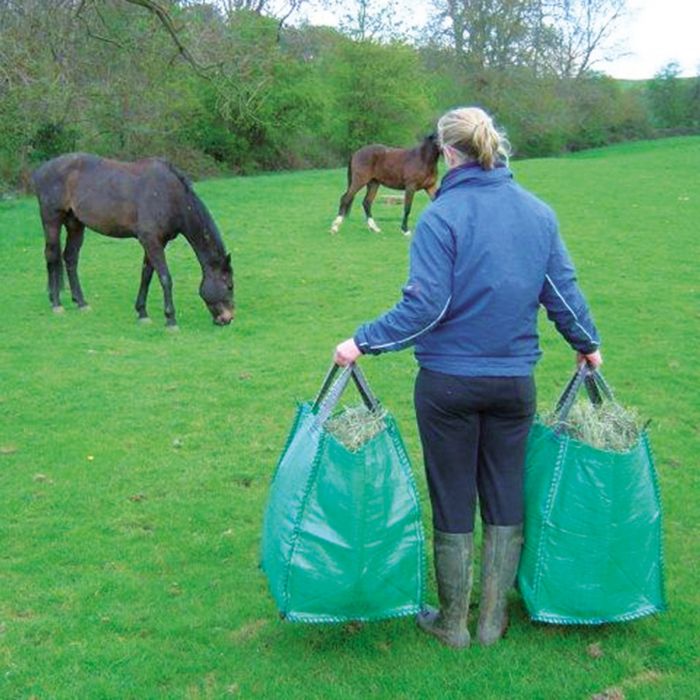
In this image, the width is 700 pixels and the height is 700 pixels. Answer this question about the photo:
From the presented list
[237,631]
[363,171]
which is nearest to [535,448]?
[237,631]

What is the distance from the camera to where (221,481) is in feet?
20.0

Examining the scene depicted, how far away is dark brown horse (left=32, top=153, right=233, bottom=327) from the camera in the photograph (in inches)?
424

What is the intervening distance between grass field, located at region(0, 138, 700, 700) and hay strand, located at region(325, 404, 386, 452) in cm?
100

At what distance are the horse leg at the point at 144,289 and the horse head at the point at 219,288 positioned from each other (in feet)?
2.46

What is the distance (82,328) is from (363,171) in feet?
28.5

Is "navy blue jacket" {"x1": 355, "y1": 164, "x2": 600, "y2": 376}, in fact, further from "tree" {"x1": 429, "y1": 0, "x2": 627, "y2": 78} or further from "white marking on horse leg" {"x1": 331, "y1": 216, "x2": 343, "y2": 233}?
"tree" {"x1": 429, "y1": 0, "x2": 627, "y2": 78}

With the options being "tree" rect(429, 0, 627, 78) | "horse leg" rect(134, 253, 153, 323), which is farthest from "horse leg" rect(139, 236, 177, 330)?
"tree" rect(429, 0, 627, 78)

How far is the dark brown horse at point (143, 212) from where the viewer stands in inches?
Answer: 424

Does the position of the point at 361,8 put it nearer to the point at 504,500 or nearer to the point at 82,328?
the point at 82,328

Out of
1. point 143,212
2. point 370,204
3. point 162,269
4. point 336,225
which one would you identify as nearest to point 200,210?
point 143,212

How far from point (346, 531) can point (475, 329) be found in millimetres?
973

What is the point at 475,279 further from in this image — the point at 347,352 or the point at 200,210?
the point at 200,210

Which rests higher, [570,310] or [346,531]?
[570,310]

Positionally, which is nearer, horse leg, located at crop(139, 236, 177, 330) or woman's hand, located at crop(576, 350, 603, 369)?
woman's hand, located at crop(576, 350, 603, 369)
